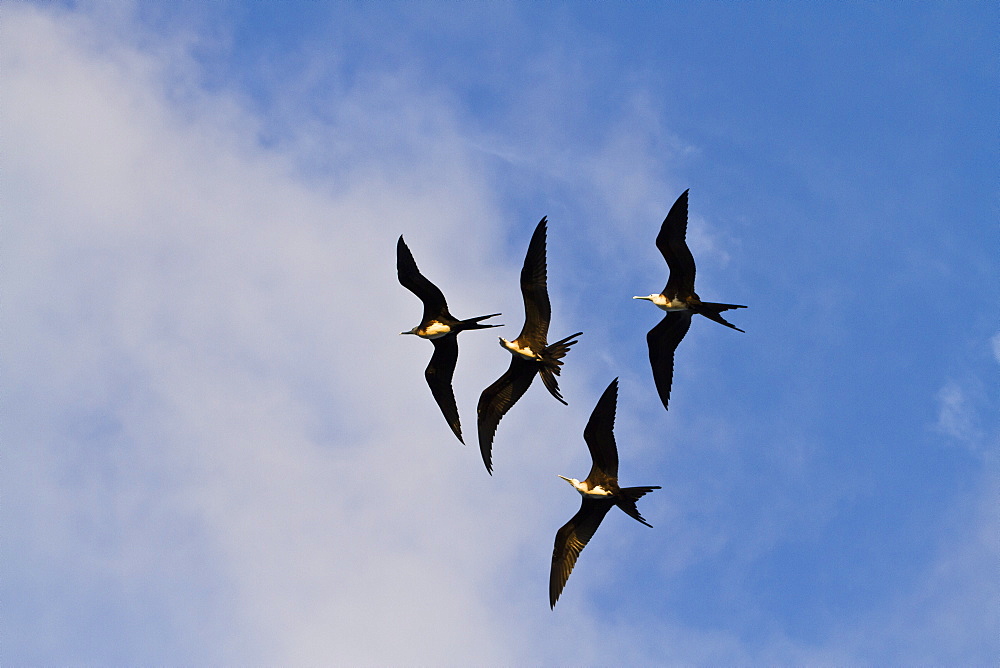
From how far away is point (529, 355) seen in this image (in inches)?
1145

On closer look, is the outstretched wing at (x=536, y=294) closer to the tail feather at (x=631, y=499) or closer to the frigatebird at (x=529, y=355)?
the frigatebird at (x=529, y=355)

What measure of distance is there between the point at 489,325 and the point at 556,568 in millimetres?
6722

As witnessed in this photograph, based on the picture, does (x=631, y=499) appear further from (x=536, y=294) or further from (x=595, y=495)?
(x=536, y=294)

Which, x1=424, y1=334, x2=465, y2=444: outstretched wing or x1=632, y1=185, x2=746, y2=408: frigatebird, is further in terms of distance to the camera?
x1=424, y1=334, x2=465, y2=444: outstretched wing

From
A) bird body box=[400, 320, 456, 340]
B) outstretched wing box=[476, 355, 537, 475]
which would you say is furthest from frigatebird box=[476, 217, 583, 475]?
bird body box=[400, 320, 456, 340]

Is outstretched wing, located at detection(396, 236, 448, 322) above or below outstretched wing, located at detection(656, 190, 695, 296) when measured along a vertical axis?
below

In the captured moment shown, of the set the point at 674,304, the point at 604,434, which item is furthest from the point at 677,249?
the point at 604,434

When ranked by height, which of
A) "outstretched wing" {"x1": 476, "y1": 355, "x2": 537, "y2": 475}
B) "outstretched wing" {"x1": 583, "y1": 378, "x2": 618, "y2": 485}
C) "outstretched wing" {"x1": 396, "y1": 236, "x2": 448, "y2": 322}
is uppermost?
"outstretched wing" {"x1": 396, "y1": 236, "x2": 448, "y2": 322}

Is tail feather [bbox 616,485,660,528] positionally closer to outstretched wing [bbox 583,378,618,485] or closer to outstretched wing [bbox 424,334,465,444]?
outstretched wing [bbox 583,378,618,485]

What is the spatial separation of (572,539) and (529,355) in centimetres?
507

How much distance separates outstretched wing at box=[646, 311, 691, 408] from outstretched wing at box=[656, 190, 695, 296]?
1.30 meters

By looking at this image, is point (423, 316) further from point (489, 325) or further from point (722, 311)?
point (722, 311)

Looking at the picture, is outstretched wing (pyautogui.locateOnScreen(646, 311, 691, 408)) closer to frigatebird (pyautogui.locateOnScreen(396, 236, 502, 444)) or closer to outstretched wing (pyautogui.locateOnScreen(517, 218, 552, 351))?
outstretched wing (pyautogui.locateOnScreen(517, 218, 552, 351))

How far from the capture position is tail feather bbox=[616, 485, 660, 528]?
87.3 feet
